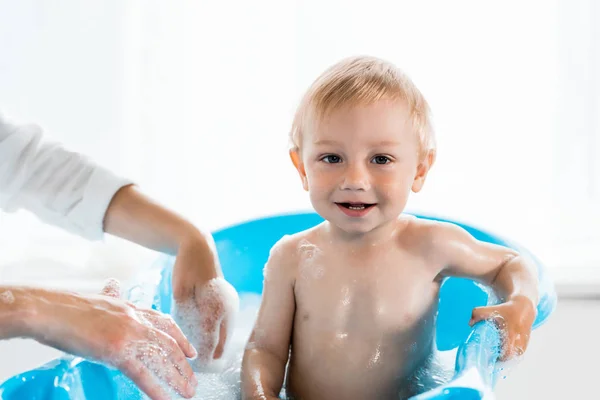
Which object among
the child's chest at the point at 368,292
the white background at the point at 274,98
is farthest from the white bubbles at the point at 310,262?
the white background at the point at 274,98

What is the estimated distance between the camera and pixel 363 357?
1.09 meters

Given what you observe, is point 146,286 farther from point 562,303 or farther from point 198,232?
point 562,303

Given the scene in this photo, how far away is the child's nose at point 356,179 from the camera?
Result: 983 mm

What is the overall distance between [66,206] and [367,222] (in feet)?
1.59

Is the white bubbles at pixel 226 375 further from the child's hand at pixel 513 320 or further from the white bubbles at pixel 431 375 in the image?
the child's hand at pixel 513 320

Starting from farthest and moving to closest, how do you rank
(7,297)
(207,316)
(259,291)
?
1. (259,291)
2. (207,316)
3. (7,297)

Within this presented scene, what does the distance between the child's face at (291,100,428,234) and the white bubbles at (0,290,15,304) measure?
0.38 metres

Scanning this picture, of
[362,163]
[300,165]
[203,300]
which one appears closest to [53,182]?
[203,300]

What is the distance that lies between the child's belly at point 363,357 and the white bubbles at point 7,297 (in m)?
0.41

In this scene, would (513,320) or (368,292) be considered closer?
(513,320)

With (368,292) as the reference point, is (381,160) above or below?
above

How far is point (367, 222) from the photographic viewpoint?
3.35 feet

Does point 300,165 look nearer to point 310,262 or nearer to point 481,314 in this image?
point 310,262

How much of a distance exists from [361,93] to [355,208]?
0.47 ft
